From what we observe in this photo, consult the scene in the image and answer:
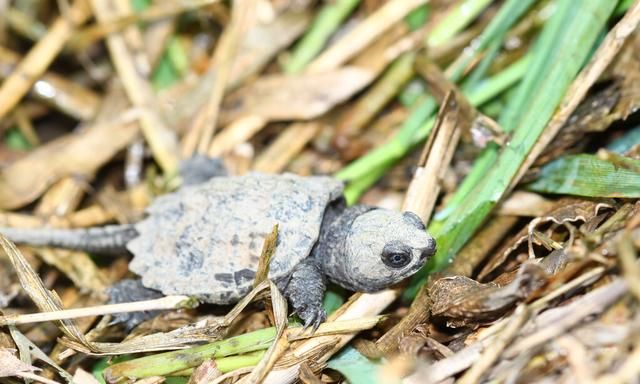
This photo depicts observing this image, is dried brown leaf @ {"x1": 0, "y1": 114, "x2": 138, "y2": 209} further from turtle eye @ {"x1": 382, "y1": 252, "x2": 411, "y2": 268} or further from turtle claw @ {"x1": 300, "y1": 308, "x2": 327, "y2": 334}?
turtle eye @ {"x1": 382, "y1": 252, "x2": 411, "y2": 268}

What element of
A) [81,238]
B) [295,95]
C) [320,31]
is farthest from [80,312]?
[320,31]

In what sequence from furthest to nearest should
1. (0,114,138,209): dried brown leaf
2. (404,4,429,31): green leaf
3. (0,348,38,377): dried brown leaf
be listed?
(404,4,429,31): green leaf → (0,114,138,209): dried brown leaf → (0,348,38,377): dried brown leaf

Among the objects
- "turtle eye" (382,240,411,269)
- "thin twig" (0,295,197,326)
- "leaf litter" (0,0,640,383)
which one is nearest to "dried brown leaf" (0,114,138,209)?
"leaf litter" (0,0,640,383)

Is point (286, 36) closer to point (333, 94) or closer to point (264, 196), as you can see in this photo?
point (333, 94)

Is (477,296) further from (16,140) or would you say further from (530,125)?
(16,140)

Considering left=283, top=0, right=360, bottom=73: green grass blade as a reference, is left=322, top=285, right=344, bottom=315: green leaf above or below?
below
